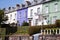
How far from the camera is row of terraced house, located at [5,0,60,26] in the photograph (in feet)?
165

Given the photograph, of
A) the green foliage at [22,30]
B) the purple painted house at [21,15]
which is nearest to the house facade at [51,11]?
the green foliage at [22,30]

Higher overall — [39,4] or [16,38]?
[39,4]

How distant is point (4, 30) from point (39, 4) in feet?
36.4

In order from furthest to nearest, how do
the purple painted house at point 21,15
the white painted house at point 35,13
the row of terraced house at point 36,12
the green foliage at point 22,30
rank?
the purple painted house at point 21,15
the white painted house at point 35,13
the row of terraced house at point 36,12
the green foliage at point 22,30

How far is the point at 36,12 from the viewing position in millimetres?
55938

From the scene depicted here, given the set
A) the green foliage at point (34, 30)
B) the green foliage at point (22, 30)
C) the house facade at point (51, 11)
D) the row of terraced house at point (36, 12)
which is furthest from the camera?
the row of terraced house at point (36, 12)

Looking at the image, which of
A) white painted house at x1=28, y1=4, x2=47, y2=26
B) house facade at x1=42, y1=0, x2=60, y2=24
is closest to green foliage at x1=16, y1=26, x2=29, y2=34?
white painted house at x1=28, y1=4, x2=47, y2=26

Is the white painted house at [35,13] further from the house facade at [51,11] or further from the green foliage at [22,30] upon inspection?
the green foliage at [22,30]

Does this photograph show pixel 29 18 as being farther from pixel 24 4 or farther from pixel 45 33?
pixel 45 33

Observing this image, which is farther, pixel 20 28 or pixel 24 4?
pixel 24 4

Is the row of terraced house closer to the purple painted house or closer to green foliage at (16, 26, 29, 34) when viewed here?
the purple painted house

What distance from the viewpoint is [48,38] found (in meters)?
36.9

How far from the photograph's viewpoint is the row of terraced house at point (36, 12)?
50.4 metres

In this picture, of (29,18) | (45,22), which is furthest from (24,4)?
(45,22)
